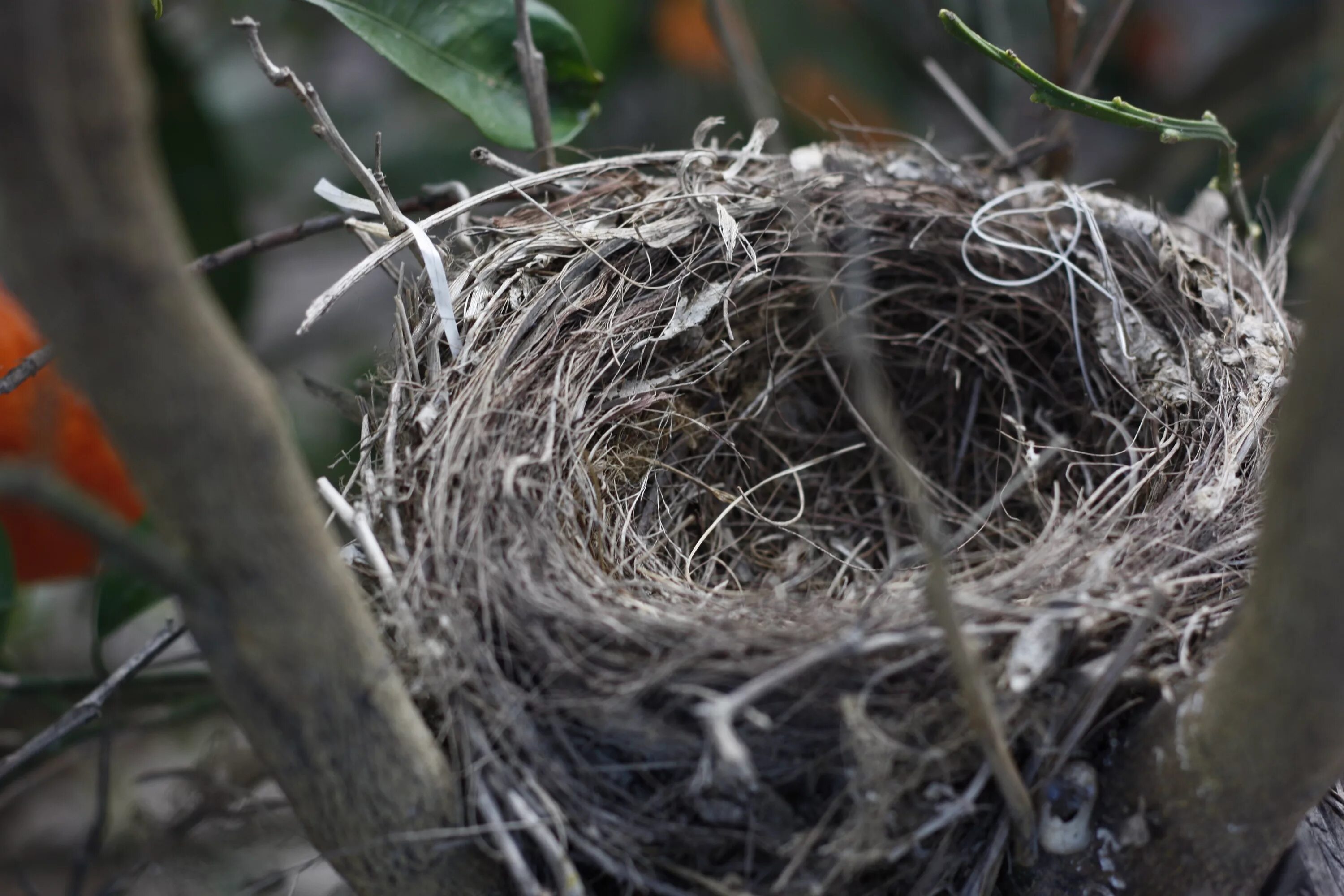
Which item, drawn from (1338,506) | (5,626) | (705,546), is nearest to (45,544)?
(5,626)

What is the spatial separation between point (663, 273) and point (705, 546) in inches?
12.1

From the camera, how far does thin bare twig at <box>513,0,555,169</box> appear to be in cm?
103

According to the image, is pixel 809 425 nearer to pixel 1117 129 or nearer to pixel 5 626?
pixel 5 626

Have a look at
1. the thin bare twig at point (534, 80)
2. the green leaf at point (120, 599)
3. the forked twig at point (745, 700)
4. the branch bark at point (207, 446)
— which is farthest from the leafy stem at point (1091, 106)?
the green leaf at point (120, 599)

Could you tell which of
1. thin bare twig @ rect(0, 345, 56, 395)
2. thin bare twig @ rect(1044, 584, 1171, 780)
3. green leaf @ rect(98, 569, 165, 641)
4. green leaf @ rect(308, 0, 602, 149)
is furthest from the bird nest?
green leaf @ rect(98, 569, 165, 641)

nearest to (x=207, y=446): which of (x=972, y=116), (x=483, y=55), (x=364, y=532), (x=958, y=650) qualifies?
(x=364, y=532)

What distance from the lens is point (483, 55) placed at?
3.77 ft

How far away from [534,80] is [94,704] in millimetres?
724

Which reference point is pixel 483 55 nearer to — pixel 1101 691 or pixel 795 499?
pixel 795 499

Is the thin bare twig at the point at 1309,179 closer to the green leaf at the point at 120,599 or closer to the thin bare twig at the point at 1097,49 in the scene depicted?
the thin bare twig at the point at 1097,49

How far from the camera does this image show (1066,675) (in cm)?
67

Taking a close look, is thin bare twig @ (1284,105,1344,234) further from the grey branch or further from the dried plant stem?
the grey branch

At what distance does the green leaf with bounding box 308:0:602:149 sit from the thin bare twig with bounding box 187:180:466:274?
89mm

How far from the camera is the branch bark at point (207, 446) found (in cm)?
42
